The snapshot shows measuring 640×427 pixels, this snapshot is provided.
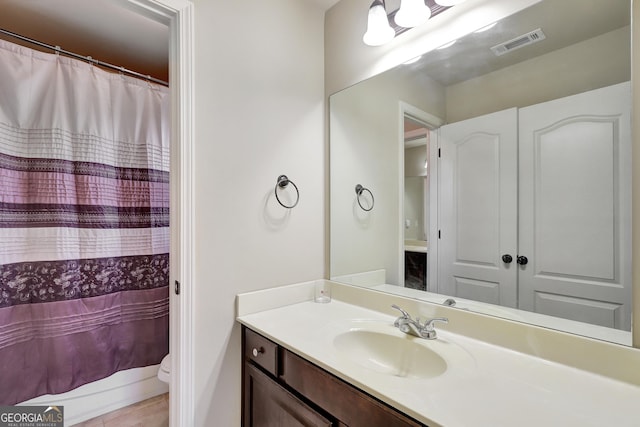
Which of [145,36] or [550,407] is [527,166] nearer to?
[550,407]

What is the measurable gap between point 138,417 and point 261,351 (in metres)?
1.32

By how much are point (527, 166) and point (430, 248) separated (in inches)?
19.1

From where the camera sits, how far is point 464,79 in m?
1.16

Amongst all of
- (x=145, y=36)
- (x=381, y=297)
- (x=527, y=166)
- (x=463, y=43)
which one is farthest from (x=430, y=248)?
(x=145, y=36)

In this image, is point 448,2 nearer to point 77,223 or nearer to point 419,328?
point 419,328

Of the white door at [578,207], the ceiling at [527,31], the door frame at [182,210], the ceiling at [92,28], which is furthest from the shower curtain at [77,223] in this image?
the white door at [578,207]

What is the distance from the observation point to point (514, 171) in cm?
103

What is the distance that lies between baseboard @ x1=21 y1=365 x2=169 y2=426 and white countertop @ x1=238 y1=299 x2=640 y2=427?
1539 mm

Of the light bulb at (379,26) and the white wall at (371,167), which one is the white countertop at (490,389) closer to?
the white wall at (371,167)

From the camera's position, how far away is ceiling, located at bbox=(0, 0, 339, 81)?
157 centimetres

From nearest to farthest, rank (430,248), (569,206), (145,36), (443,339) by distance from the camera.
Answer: (569,206), (443,339), (430,248), (145,36)

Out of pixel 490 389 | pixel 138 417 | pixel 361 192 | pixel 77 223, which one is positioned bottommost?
pixel 138 417

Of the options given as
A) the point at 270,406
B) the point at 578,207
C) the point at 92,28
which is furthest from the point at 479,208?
the point at 92,28

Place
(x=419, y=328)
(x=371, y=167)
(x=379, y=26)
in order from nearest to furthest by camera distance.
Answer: (x=419, y=328) < (x=379, y=26) < (x=371, y=167)
